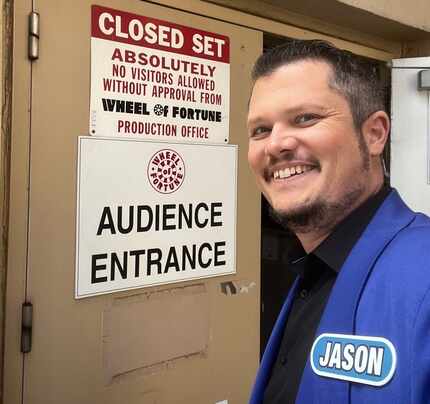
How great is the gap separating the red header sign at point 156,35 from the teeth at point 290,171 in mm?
848

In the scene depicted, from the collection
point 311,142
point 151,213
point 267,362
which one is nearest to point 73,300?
point 151,213

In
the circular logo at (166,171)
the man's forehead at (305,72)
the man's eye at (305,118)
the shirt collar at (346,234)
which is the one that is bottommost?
the shirt collar at (346,234)

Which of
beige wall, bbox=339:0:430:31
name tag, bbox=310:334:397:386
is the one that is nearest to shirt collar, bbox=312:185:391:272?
name tag, bbox=310:334:397:386

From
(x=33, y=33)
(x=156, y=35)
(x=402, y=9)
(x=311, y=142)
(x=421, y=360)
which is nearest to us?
(x=421, y=360)

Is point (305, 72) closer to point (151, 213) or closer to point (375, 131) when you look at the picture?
point (375, 131)

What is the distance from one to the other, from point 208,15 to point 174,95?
Result: 36 centimetres

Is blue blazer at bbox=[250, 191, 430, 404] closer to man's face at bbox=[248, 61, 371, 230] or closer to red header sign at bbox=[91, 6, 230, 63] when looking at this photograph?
man's face at bbox=[248, 61, 371, 230]

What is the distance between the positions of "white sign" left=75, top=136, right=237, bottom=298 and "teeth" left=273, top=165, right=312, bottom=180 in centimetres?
72

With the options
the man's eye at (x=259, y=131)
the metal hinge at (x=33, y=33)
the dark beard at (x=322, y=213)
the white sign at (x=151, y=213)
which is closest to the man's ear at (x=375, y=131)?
the dark beard at (x=322, y=213)

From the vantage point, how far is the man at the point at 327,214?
834 mm

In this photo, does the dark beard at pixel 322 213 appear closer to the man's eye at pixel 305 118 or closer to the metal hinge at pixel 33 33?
the man's eye at pixel 305 118

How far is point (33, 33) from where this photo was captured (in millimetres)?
1489

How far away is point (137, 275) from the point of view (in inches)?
68.9

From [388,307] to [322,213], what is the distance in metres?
0.32
